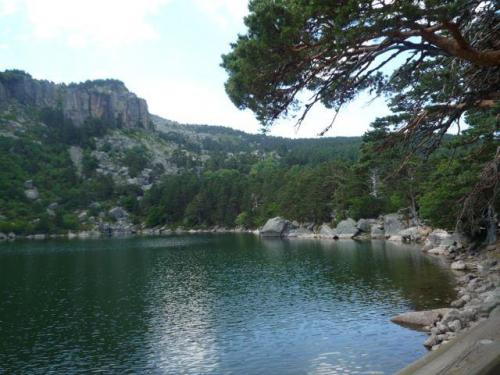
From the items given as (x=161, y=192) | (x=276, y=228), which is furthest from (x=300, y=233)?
(x=161, y=192)

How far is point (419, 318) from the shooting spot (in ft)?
73.5

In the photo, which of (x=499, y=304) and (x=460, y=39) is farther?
(x=499, y=304)

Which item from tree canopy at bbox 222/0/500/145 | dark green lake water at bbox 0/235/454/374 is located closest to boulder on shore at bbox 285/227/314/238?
dark green lake water at bbox 0/235/454/374

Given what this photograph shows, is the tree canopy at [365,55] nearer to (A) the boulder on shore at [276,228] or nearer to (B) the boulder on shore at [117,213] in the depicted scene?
(A) the boulder on shore at [276,228]

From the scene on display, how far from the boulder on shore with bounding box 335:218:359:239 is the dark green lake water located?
104 feet

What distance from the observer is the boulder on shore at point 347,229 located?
83.6 m

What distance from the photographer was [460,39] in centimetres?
1083

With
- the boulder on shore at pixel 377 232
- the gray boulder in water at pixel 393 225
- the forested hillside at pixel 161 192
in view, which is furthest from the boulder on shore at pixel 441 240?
the boulder on shore at pixel 377 232

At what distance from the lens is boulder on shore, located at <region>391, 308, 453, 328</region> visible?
861 inches

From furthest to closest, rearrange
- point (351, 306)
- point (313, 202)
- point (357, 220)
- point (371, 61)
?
1. point (313, 202)
2. point (357, 220)
3. point (351, 306)
4. point (371, 61)

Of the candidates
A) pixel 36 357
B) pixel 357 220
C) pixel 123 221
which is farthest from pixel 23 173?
pixel 36 357

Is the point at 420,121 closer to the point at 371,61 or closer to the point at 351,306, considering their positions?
the point at 371,61

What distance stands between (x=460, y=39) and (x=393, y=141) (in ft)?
20.2

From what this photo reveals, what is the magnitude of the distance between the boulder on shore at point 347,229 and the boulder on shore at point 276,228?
681 inches
